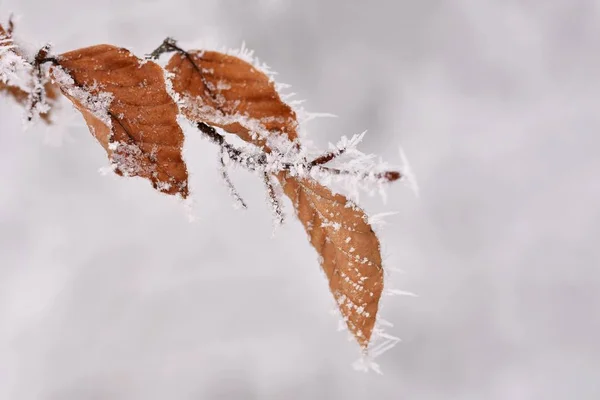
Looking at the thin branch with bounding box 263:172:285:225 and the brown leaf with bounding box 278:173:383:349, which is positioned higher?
the thin branch with bounding box 263:172:285:225

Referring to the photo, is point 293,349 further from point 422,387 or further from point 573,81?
point 573,81

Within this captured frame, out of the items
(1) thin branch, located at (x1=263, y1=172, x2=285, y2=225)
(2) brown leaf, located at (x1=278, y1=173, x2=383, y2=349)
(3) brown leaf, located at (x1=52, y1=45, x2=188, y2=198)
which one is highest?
(3) brown leaf, located at (x1=52, y1=45, x2=188, y2=198)

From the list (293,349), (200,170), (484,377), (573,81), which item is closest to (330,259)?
(200,170)

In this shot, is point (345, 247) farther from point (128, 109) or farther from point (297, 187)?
point (128, 109)
